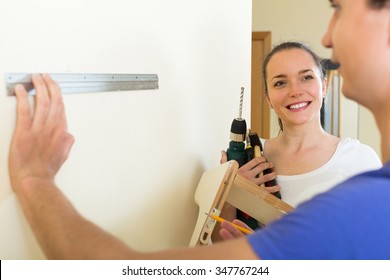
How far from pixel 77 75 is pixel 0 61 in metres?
0.17

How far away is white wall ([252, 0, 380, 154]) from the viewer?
3.38 m

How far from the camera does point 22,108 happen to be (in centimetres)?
68

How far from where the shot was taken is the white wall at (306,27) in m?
3.38

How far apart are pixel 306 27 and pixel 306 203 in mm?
3144

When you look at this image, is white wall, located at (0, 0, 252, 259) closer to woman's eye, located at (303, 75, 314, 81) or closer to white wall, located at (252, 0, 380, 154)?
woman's eye, located at (303, 75, 314, 81)

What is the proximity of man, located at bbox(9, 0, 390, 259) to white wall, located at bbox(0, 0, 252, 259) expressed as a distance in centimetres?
4

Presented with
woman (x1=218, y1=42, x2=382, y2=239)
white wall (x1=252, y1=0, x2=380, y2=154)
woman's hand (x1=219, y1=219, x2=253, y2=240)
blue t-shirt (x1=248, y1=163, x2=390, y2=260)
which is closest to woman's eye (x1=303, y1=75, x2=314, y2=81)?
woman (x1=218, y1=42, x2=382, y2=239)

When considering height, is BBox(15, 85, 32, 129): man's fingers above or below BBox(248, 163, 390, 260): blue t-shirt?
above

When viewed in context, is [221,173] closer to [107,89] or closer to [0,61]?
[107,89]

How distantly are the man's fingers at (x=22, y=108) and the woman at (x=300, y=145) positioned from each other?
0.72 meters

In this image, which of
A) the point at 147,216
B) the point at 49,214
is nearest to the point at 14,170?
the point at 49,214

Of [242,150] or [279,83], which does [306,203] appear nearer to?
[242,150]

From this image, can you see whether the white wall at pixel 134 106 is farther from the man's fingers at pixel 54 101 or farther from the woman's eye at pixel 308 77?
the woman's eye at pixel 308 77

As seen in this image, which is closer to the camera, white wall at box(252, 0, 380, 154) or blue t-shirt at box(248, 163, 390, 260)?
blue t-shirt at box(248, 163, 390, 260)
